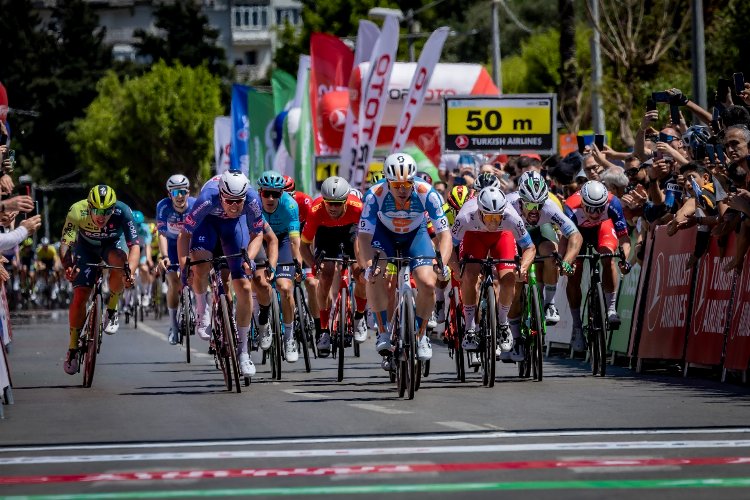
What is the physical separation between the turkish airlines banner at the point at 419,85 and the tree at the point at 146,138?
74.4 metres

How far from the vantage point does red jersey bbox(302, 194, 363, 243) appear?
19.1 meters

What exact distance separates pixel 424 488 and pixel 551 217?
8.54m

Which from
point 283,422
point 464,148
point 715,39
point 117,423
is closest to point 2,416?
point 117,423

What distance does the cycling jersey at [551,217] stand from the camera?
55.3ft

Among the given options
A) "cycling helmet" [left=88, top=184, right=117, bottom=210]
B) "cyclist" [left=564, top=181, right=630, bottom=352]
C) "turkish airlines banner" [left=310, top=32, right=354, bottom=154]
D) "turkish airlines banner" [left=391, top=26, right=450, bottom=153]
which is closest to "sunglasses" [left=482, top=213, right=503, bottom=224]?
"cyclist" [left=564, top=181, right=630, bottom=352]

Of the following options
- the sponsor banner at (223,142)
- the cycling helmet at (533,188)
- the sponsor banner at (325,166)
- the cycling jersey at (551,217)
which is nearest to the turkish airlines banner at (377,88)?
the sponsor banner at (325,166)

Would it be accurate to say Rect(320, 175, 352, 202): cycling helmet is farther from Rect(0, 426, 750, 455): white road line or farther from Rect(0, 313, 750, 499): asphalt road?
Rect(0, 426, 750, 455): white road line

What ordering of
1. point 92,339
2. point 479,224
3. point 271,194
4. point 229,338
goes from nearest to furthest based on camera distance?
point 229,338
point 479,224
point 92,339
point 271,194

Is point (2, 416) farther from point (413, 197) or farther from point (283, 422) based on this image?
point (413, 197)

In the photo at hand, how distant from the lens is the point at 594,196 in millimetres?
17516

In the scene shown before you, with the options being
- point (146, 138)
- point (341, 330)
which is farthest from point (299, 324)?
point (146, 138)

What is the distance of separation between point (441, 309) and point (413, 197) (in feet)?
20.0

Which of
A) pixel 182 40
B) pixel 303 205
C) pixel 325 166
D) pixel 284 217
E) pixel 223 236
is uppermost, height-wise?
pixel 182 40

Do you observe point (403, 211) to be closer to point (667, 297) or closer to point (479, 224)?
point (479, 224)
